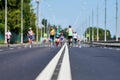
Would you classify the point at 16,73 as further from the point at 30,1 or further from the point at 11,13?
the point at 30,1

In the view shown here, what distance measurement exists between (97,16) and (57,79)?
5409 inches

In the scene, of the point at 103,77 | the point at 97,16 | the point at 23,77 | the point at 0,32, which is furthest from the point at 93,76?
the point at 97,16

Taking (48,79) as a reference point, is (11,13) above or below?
above

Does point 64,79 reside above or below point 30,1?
below

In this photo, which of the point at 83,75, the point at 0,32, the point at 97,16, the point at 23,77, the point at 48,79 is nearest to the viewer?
the point at 48,79

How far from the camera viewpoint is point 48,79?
9.48 metres

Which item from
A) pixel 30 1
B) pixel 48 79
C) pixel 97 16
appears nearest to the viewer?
pixel 48 79

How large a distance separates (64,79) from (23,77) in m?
1.46

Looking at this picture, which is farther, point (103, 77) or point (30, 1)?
point (30, 1)

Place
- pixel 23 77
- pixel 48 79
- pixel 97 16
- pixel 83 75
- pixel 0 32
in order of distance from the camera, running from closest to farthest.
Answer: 1. pixel 48 79
2. pixel 23 77
3. pixel 83 75
4. pixel 0 32
5. pixel 97 16

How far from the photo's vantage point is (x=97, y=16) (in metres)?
146

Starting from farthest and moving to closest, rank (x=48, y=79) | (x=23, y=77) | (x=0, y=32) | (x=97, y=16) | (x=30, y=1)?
(x=97, y=16) < (x=30, y=1) < (x=0, y=32) < (x=23, y=77) < (x=48, y=79)

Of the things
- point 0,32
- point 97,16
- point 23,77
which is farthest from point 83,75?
point 97,16

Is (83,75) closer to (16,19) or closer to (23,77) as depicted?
(23,77)
